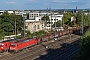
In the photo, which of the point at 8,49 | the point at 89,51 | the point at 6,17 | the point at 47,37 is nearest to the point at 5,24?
the point at 6,17

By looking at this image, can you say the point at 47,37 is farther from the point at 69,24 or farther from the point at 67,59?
the point at 69,24

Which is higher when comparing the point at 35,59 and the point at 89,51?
the point at 89,51

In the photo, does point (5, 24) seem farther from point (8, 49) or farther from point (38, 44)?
point (8, 49)

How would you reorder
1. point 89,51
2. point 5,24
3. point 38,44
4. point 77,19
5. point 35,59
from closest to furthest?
point 89,51, point 35,59, point 38,44, point 5,24, point 77,19

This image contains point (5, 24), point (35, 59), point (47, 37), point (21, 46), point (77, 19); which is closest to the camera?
point (35, 59)

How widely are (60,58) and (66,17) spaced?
73.2 metres

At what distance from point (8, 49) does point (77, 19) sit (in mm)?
63527

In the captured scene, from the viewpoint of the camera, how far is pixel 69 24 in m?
102

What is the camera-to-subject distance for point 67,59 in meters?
34.4

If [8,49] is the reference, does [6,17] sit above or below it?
above

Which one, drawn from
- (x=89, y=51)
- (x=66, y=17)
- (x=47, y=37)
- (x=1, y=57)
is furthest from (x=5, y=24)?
(x=66, y=17)

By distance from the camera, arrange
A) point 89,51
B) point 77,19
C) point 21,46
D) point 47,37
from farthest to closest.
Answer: point 77,19 → point 47,37 → point 21,46 → point 89,51

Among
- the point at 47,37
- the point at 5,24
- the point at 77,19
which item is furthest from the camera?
the point at 77,19

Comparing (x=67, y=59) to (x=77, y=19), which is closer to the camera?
(x=67, y=59)
